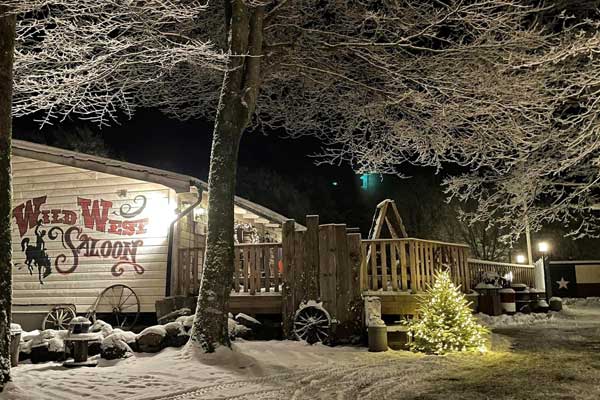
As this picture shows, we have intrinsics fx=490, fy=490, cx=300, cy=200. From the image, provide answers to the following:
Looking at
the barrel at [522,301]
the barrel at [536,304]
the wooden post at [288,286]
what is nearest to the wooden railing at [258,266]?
the wooden post at [288,286]

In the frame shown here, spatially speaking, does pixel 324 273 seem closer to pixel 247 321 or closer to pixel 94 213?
pixel 247 321

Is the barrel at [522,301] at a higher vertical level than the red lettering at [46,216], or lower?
lower

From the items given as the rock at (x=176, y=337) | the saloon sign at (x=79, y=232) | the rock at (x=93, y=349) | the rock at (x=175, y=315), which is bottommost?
Answer: the rock at (x=93, y=349)

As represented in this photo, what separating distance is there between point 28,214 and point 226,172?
748 cm

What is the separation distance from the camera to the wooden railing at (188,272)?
37.8 ft

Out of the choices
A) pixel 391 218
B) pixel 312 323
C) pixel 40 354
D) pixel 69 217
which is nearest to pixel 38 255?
pixel 69 217

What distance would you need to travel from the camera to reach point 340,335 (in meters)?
9.53

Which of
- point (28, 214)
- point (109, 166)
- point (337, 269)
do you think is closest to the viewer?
point (337, 269)

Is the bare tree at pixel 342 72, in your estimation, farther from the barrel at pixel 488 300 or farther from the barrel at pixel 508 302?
the barrel at pixel 508 302

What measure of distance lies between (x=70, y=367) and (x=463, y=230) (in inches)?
921

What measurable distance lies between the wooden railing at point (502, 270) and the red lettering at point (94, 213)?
1023 centimetres

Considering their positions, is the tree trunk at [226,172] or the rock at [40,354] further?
the rock at [40,354]

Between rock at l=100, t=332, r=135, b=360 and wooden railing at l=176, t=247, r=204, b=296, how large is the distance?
307 centimetres

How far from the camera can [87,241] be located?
41.2 feet
